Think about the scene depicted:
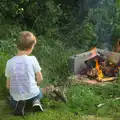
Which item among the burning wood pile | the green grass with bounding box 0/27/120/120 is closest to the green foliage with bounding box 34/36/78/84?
the green grass with bounding box 0/27/120/120

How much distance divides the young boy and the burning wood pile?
1.44 metres

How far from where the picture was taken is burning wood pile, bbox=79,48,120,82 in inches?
237

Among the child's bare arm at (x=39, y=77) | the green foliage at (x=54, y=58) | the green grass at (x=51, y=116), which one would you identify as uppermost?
the child's bare arm at (x=39, y=77)

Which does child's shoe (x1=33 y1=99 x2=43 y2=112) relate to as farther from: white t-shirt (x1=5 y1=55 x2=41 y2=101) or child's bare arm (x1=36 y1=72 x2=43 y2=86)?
child's bare arm (x1=36 y1=72 x2=43 y2=86)

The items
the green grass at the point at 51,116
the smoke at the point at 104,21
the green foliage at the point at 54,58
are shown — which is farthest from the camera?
the smoke at the point at 104,21

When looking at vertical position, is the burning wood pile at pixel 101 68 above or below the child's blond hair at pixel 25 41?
below

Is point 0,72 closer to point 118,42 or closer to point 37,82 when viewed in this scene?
point 37,82

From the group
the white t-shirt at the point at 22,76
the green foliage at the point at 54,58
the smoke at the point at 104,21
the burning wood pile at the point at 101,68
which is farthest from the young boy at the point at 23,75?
the smoke at the point at 104,21

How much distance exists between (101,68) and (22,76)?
1817mm

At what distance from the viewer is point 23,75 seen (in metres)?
4.77

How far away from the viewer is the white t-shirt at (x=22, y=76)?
15.6 ft

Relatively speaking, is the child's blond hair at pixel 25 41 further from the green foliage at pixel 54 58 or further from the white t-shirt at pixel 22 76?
the green foliage at pixel 54 58

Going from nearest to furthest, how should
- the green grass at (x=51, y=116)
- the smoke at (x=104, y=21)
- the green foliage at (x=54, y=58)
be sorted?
the green grass at (x=51, y=116) < the green foliage at (x=54, y=58) < the smoke at (x=104, y=21)

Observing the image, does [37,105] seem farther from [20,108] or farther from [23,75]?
[23,75]
